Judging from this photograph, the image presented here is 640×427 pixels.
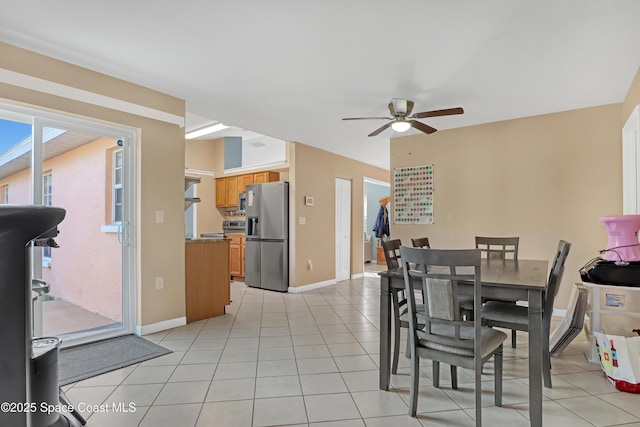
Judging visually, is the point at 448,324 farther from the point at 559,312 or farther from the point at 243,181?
the point at 243,181

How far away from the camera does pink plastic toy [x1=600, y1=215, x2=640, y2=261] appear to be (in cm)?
254

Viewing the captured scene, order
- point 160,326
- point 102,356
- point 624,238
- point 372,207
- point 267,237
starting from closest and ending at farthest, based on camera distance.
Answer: point 624,238, point 102,356, point 160,326, point 267,237, point 372,207

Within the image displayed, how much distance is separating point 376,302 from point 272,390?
2.75 m

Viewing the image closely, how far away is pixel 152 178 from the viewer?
3.36m

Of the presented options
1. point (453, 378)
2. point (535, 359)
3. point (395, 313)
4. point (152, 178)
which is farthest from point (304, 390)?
point (152, 178)

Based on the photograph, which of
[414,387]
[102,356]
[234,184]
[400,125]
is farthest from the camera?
[234,184]

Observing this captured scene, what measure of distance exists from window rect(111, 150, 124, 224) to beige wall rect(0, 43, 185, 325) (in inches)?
7.3

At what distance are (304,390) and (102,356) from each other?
1.75m

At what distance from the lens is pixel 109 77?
305 cm

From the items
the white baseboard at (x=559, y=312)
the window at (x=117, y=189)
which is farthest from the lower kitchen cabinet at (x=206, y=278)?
the white baseboard at (x=559, y=312)

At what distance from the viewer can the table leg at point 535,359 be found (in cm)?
177

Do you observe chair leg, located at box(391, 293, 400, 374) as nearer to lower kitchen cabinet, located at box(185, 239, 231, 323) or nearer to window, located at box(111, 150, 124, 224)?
lower kitchen cabinet, located at box(185, 239, 231, 323)

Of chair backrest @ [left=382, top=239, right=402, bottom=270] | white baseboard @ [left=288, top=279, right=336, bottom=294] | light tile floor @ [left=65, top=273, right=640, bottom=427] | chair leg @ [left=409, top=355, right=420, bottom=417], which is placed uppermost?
chair backrest @ [left=382, top=239, right=402, bottom=270]

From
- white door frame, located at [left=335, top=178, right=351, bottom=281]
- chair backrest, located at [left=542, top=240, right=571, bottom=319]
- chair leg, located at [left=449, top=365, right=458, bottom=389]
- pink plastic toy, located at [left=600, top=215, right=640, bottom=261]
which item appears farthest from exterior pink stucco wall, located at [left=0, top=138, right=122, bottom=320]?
pink plastic toy, located at [left=600, top=215, right=640, bottom=261]
